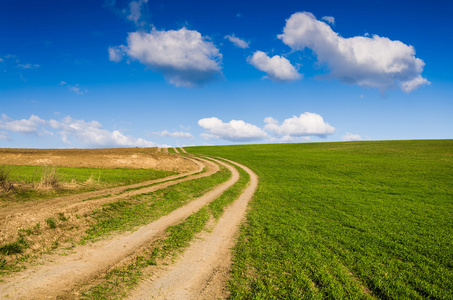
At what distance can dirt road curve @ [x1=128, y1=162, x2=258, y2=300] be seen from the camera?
23.6 ft

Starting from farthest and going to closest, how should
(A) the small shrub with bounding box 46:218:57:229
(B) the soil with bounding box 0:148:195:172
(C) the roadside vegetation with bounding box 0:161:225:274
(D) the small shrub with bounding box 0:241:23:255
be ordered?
(B) the soil with bounding box 0:148:195:172 → (A) the small shrub with bounding box 46:218:57:229 → (C) the roadside vegetation with bounding box 0:161:225:274 → (D) the small shrub with bounding box 0:241:23:255

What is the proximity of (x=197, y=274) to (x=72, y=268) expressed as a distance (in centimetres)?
447

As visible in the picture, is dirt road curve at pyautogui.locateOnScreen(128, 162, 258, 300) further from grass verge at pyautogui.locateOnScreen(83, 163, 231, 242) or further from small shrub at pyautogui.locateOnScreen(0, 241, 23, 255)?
small shrub at pyautogui.locateOnScreen(0, 241, 23, 255)

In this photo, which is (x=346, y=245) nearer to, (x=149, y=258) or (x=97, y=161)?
(x=149, y=258)

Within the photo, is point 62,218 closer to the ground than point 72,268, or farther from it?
farther from it

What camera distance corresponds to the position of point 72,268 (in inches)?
333

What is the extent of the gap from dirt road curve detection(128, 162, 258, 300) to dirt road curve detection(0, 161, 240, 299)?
2.13 metres

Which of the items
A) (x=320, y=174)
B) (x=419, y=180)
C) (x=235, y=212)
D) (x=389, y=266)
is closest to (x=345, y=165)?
(x=320, y=174)

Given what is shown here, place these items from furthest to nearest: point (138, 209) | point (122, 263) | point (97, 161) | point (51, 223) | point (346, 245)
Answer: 1. point (97, 161)
2. point (138, 209)
3. point (51, 223)
4. point (346, 245)
5. point (122, 263)

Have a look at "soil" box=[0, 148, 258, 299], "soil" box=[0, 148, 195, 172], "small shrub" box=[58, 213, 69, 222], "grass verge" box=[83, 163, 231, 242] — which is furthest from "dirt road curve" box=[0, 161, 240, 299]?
"soil" box=[0, 148, 195, 172]

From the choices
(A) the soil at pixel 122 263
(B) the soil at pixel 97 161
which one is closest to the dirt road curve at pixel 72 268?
(A) the soil at pixel 122 263

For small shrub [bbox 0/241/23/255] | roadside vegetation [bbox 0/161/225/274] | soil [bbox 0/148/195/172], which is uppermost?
soil [bbox 0/148/195/172]

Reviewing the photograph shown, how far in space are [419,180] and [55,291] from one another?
3903 cm

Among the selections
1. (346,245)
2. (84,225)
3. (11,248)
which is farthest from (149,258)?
(346,245)
